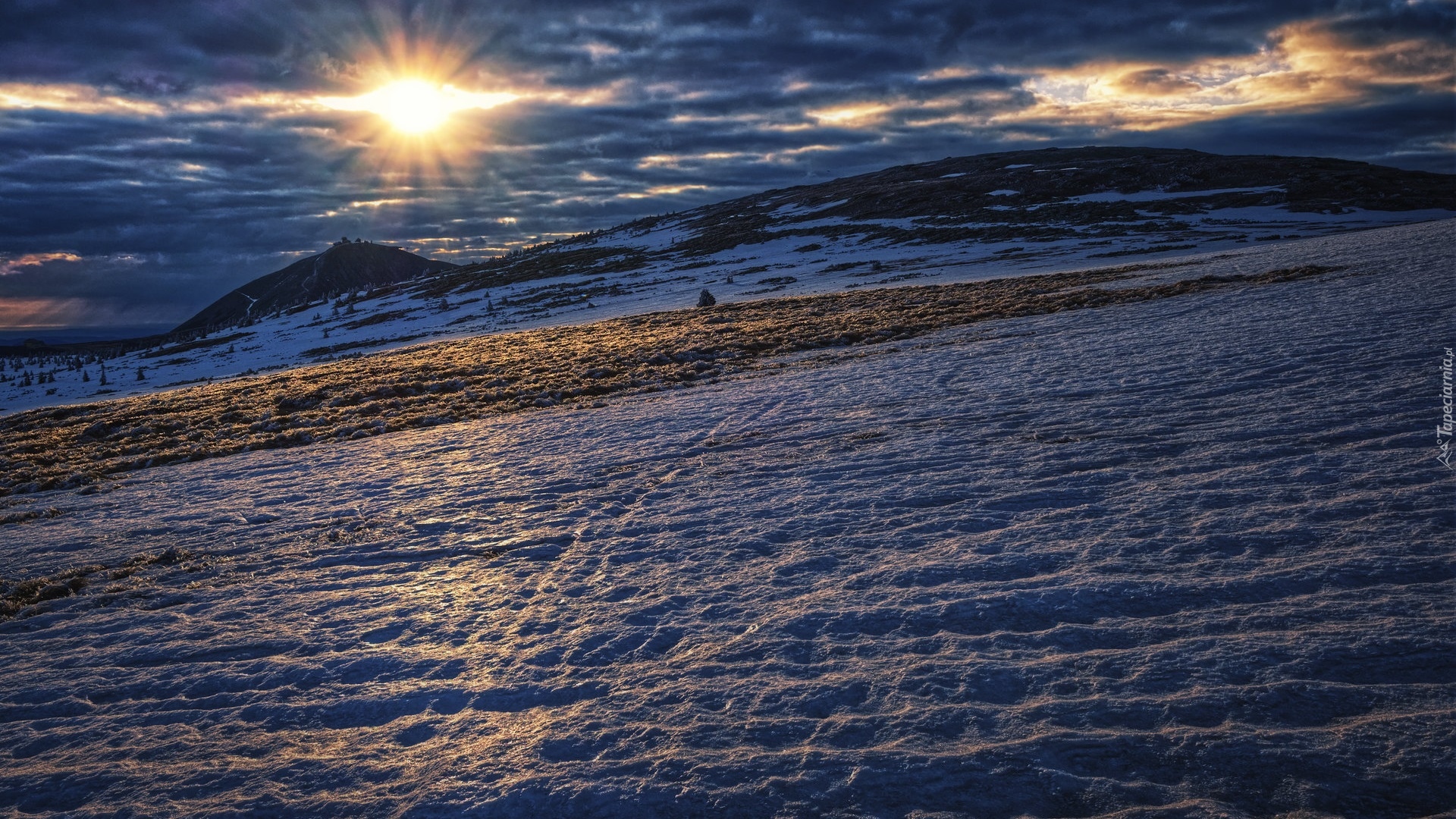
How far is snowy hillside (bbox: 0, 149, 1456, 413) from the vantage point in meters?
53.0

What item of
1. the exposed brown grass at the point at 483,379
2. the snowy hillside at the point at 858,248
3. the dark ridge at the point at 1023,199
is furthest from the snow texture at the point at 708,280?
the exposed brown grass at the point at 483,379

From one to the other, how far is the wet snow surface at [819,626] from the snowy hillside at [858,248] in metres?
35.0

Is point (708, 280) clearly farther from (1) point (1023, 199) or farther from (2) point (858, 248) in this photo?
(1) point (1023, 199)

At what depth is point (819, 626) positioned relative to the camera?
6422mm

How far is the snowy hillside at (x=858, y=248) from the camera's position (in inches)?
2088

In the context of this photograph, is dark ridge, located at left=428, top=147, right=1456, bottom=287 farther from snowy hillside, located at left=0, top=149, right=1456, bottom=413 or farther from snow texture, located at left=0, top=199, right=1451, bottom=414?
snow texture, located at left=0, top=199, right=1451, bottom=414

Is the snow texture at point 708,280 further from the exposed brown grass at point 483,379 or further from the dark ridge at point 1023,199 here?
the exposed brown grass at point 483,379

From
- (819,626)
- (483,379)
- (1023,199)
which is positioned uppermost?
(1023,199)

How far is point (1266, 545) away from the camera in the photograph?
683cm

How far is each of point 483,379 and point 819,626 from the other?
68.9 feet

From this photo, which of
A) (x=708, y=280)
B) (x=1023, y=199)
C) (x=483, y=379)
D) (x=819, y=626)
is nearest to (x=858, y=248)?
(x=708, y=280)

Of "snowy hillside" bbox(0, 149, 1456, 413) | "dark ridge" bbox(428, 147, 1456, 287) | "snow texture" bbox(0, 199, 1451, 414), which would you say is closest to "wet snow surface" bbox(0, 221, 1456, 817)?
"snow texture" bbox(0, 199, 1451, 414)

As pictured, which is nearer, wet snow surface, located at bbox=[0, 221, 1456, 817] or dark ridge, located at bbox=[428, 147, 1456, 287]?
wet snow surface, located at bbox=[0, 221, 1456, 817]

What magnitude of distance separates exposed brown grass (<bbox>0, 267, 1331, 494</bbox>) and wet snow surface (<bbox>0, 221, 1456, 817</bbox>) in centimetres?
691
